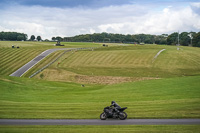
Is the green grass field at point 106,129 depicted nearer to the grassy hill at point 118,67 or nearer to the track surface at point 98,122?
the track surface at point 98,122

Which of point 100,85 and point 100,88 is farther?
point 100,85

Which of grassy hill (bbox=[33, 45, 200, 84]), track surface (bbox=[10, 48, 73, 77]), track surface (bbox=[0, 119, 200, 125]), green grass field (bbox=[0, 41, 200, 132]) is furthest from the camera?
track surface (bbox=[10, 48, 73, 77])

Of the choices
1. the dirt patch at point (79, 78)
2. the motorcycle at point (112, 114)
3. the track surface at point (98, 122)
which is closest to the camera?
the track surface at point (98, 122)

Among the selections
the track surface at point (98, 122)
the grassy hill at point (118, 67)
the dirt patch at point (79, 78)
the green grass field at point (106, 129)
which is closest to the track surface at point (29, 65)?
the dirt patch at point (79, 78)

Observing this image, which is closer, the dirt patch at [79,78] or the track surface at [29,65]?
the dirt patch at [79,78]

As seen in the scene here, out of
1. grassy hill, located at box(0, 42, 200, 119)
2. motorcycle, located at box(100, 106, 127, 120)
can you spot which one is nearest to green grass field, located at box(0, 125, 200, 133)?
motorcycle, located at box(100, 106, 127, 120)

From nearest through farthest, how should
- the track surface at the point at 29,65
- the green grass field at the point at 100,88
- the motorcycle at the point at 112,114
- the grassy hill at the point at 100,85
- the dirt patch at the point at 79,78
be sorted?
the motorcycle at the point at 112,114 < the green grass field at the point at 100,88 < the grassy hill at the point at 100,85 < the dirt patch at the point at 79,78 < the track surface at the point at 29,65

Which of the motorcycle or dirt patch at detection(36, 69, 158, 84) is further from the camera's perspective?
dirt patch at detection(36, 69, 158, 84)

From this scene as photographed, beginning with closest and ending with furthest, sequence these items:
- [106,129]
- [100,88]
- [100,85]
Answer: [106,129] < [100,88] < [100,85]

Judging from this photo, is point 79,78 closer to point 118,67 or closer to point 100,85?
point 100,85

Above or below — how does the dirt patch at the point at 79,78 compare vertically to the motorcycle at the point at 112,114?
below

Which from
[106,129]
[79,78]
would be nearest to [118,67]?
[79,78]

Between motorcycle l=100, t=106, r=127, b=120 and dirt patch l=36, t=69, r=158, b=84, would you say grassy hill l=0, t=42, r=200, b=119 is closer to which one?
dirt patch l=36, t=69, r=158, b=84

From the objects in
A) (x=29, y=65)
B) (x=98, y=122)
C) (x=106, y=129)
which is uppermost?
(x=106, y=129)
